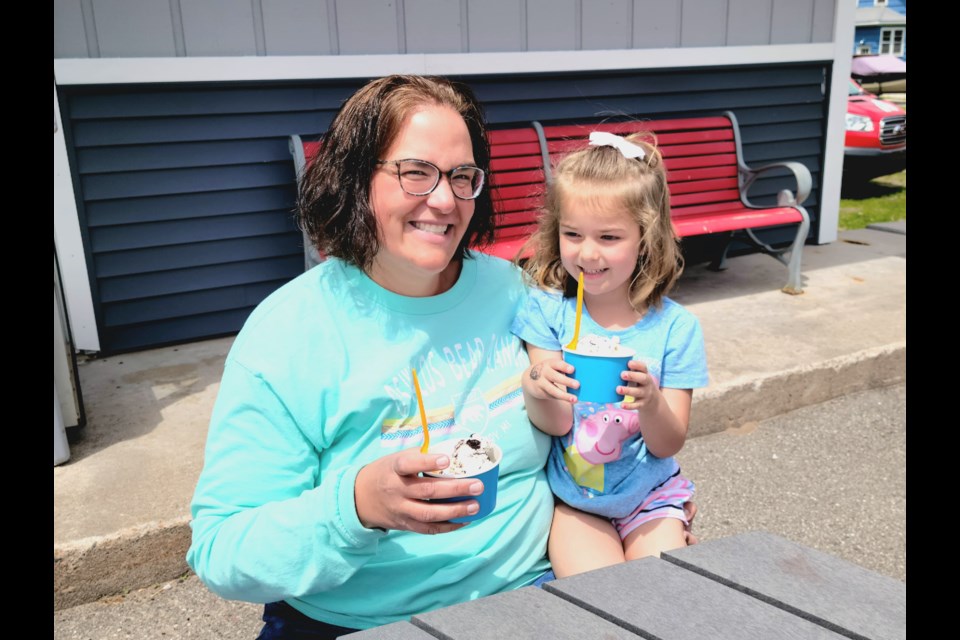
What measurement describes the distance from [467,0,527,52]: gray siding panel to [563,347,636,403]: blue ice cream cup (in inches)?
146

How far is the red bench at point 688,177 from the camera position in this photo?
186 inches

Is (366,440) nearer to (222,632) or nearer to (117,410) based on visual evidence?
(222,632)

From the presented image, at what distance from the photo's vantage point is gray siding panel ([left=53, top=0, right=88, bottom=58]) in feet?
12.8

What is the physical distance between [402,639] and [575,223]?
42.6 inches

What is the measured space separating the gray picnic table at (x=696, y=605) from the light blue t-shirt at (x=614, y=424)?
0.48m

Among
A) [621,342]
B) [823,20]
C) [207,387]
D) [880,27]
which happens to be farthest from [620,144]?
[880,27]

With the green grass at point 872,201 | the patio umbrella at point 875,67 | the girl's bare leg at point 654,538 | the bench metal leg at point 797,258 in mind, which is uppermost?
the patio umbrella at point 875,67

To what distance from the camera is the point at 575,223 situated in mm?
1902

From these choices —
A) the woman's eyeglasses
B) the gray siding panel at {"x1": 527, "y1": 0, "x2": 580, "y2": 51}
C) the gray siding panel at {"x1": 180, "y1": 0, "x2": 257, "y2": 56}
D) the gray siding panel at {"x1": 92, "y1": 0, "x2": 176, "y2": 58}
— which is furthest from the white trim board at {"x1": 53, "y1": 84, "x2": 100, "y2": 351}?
the woman's eyeglasses

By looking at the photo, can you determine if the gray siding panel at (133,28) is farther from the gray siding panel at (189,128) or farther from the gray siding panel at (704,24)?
the gray siding panel at (704,24)

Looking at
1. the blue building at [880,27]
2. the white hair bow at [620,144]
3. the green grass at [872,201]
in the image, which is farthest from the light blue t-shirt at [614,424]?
the blue building at [880,27]

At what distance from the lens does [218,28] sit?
4.21 metres
